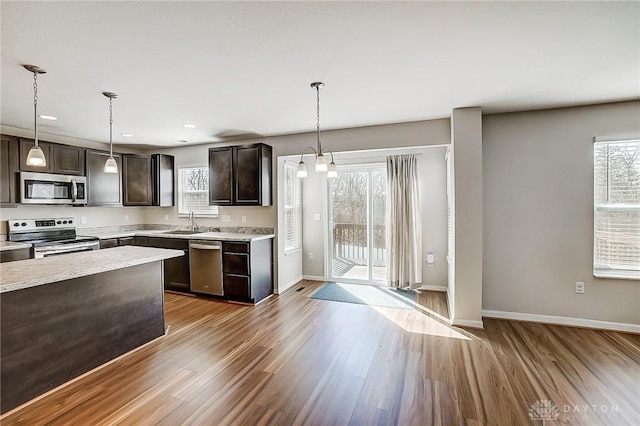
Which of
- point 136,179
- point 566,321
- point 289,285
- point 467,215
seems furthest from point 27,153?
point 566,321

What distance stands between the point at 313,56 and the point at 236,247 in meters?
2.88

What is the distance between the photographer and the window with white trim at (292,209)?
4914 mm

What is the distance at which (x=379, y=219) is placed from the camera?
16.6 feet

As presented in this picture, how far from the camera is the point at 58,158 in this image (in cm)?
412

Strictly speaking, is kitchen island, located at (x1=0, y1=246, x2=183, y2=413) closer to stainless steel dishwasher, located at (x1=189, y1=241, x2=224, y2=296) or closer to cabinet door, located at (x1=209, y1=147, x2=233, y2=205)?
stainless steel dishwasher, located at (x1=189, y1=241, x2=224, y2=296)

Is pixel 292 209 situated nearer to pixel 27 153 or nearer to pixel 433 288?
pixel 433 288

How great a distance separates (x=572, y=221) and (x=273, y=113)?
12.1 feet

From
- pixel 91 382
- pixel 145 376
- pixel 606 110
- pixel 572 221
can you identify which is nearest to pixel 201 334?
pixel 145 376

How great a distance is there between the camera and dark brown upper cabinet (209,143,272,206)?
4352mm

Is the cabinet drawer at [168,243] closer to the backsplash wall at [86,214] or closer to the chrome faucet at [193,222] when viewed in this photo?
the chrome faucet at [193,222]

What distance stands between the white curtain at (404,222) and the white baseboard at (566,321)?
1.35 m

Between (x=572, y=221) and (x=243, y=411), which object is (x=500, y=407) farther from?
(x=572, y=221)

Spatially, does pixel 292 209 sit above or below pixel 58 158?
below

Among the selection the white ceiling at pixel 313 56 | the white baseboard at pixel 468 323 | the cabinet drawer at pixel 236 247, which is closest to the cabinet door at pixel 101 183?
the white ceiling at pixel 313 56
